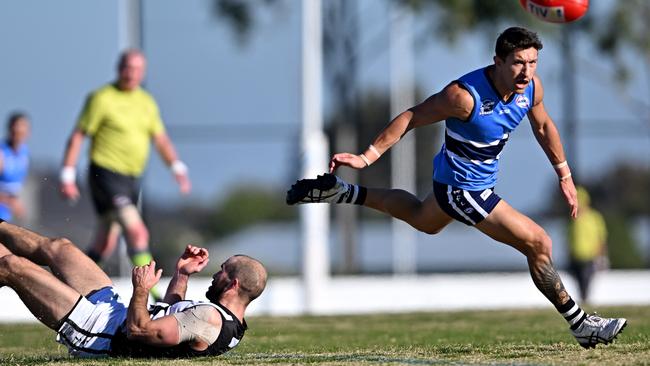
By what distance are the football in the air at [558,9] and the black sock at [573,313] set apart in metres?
2.08

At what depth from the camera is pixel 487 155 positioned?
8570mm

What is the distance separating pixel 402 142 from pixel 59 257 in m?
16.4

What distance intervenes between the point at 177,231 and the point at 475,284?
8.52 metres

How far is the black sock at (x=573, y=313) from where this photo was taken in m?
8.48

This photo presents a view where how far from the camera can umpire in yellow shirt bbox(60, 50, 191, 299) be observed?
1340 centimetres

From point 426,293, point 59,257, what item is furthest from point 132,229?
point 426,293

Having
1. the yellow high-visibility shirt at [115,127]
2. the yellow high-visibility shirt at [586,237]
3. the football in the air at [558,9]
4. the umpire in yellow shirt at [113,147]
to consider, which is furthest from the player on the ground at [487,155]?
the yellow high-visibility shirt at [586,237]

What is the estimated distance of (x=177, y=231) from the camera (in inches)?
1070

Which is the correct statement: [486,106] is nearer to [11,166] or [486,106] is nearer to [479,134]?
[479,134]

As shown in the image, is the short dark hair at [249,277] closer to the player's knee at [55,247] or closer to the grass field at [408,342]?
the grass field at [408,342]

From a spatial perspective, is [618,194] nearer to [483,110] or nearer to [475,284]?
[475,284]

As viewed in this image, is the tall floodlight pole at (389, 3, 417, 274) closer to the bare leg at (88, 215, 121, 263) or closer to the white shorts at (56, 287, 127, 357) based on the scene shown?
the bare leg at (88, 215, 121, 263)

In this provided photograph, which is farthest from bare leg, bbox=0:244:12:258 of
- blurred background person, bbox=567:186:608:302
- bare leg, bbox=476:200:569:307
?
blurred background person, bbox=567:186:608:302

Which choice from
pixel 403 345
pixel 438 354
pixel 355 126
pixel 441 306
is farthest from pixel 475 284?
pixel 438 354
